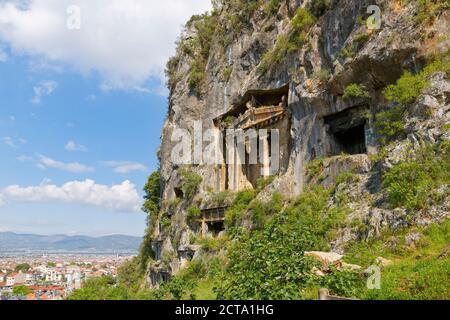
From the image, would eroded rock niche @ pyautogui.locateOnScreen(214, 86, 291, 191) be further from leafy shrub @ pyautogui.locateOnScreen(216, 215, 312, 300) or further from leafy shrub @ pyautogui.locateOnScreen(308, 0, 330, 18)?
leafy shrub @ pyautogui.locateOnScreen(216, 215, 312, 300)

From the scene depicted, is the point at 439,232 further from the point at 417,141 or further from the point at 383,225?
the point at 417,141

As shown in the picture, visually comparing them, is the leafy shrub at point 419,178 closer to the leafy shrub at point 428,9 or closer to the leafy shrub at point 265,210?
the leafy shrub at point 428,9

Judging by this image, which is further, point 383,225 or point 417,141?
point 417,141

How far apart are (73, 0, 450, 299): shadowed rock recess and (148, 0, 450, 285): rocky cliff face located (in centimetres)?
7

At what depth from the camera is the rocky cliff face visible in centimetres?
1258

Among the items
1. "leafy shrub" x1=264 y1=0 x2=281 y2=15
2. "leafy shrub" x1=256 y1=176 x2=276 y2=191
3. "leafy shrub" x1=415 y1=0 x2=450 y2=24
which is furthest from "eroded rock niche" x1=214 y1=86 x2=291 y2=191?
"leafy shrub" x1=415 y1=0 x2=450 y2=24

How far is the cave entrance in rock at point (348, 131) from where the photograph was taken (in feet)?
55.3

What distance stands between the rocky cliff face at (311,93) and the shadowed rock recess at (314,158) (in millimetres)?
69

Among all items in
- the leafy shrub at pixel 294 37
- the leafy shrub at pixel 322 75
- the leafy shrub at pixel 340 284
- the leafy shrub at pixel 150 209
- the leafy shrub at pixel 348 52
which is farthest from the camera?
the leafy shrub at pixel 150 209

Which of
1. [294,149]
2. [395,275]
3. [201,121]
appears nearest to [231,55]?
[201,121]

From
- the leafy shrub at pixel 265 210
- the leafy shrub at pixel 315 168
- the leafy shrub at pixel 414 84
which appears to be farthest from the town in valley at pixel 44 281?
the leafy shrub at pixel 414 84

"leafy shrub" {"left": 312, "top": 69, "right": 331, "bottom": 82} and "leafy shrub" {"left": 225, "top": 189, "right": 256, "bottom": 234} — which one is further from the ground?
"leafy shrub" {"left": 312, "top": 69, "right": 331, "bottom": 82}
